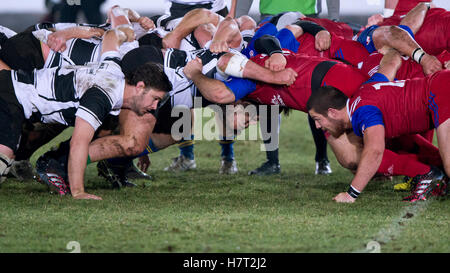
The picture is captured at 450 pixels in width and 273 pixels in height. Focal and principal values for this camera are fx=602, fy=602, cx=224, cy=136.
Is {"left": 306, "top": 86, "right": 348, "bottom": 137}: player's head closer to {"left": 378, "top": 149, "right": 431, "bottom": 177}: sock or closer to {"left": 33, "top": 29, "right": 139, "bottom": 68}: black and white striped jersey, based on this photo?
{"left": 378, "top": 149, "right": 431, "bottom": 177}: sock

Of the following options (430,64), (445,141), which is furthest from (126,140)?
(430,64)

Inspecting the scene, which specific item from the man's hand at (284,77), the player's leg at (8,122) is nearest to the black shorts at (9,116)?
the player's leg at (8,122)

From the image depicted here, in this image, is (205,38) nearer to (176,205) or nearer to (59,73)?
(59,73)

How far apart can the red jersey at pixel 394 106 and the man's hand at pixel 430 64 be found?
52 cm

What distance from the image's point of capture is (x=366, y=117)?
446cm

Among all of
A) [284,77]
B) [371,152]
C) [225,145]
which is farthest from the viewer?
[225,145]

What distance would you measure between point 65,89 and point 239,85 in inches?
57.3

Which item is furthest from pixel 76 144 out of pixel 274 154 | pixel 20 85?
pixel 274 154

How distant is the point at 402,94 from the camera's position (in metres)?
4.67

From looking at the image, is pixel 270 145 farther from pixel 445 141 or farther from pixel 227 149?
pixel 445 141

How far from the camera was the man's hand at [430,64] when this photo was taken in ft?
17.0

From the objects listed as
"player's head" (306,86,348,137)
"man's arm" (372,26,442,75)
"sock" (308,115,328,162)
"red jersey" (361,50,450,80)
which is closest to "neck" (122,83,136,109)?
"player's head" (306,86,348,137)

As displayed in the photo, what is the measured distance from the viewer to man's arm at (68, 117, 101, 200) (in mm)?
4492

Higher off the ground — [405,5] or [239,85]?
[405,5]
